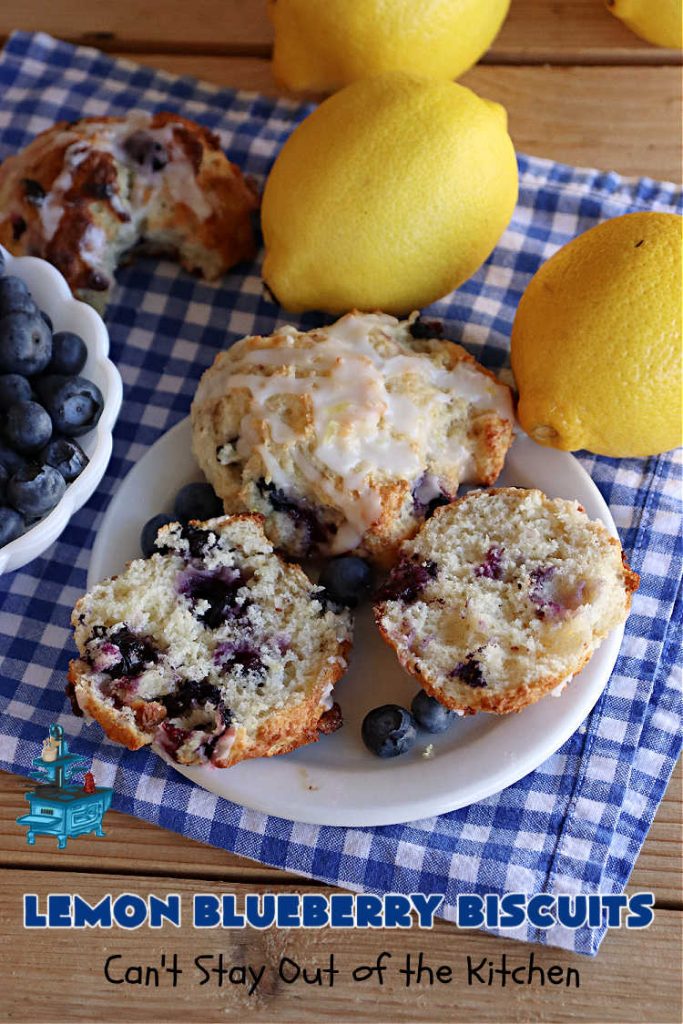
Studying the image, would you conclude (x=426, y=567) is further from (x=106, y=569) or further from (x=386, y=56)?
(x=386, y=56)

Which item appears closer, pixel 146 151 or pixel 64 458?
pixel 64 458

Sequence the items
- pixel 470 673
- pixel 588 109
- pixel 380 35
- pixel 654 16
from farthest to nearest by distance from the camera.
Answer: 1. pixel 588 109
2. pixel 654 16
3. pixel 380 35
4. pixel 470 673

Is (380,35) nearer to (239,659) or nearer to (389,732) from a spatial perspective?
(239,659)

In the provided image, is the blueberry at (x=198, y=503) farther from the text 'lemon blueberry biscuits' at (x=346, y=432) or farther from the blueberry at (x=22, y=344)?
the blueberry at (x=22, y=344)

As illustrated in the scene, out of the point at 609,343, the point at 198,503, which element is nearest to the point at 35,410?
the point at 198,503

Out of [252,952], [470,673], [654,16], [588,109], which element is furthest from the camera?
[588,109]

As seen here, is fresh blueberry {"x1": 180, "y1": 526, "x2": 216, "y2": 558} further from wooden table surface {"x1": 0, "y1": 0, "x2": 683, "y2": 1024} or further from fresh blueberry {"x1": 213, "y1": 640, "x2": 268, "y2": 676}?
wooden table surface {"x1": 0, "y1": 0, "x2": 683, "y2": 1024}

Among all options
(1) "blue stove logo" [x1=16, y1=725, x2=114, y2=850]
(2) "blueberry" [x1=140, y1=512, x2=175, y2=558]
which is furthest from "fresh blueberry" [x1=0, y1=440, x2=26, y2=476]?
(1) "blue stove logo" [x1=16, y1=725, x2=114, y2=850]

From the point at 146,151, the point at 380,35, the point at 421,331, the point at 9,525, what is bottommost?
the point at 9,525

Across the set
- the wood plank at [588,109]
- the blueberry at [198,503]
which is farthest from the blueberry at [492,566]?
the wood plank at [588,109]
